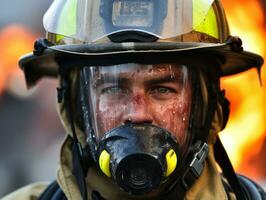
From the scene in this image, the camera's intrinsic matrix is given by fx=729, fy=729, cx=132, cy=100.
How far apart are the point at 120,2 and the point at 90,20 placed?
0.14 meters

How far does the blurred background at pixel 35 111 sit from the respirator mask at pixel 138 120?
430 cm

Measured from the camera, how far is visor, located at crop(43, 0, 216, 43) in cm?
282

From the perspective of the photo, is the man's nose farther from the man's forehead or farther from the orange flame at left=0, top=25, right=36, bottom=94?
the orange flame at left=0, top=25, right=36, bottom=94

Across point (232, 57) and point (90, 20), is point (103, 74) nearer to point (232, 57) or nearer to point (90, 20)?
point (90, 20)

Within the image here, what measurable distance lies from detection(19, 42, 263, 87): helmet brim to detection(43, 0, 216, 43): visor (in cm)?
6

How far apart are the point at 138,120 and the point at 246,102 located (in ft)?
14.9

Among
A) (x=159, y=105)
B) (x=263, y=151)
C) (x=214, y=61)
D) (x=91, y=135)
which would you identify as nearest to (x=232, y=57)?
(x=214, y=61)

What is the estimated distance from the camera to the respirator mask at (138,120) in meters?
2.65

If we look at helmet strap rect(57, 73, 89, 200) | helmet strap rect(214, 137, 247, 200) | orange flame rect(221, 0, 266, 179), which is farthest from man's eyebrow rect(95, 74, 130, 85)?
orange flame rect(221, 0, 266, 179)

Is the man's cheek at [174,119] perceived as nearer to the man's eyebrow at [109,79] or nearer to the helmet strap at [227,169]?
the man's eyebrow at [109,79]

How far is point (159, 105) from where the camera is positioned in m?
2.85

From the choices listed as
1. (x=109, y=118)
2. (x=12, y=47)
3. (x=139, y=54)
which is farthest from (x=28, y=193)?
(x=12, y=47)

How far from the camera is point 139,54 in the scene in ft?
9.24

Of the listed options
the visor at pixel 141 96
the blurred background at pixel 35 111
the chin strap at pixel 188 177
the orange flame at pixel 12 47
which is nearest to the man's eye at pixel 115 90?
the visor at pixel 141 96
